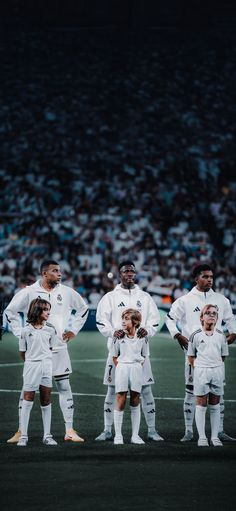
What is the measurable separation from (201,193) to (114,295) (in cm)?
2385

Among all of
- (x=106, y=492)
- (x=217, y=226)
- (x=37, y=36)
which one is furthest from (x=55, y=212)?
(x=106, y=492)

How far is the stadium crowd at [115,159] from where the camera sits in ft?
101

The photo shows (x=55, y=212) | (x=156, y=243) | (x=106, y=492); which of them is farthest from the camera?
(x=55, y=212)

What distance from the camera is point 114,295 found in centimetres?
1291

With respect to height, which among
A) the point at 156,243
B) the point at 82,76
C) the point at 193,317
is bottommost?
the point at 156,243

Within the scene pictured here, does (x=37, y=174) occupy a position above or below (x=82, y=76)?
below

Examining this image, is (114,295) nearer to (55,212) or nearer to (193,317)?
(193,317)

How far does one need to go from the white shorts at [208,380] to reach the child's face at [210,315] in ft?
1.84

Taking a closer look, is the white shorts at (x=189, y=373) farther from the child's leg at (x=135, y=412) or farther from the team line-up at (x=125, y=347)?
the child's leg at (x=135, y=412)

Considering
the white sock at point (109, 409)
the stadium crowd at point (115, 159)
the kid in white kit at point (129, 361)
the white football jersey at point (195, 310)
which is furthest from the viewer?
the stadium crowd at point (115, 159)

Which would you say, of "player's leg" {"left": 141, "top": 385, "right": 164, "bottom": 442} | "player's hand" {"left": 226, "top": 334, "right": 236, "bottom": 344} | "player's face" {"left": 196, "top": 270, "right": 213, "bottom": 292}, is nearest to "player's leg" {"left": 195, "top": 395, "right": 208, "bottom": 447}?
"player's leg" {"left": 141, "top": 385, "right": 164, "bottom": 442}

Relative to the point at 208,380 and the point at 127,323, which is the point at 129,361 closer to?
the point at 127,323

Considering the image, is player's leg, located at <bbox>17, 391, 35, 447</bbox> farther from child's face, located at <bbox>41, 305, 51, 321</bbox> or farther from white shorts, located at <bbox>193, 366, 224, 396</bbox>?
white shorts, located at <bbox>193, 366, 224, 396</bbox>

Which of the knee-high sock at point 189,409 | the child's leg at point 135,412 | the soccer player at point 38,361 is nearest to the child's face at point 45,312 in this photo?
the soccer player at point 38,361
